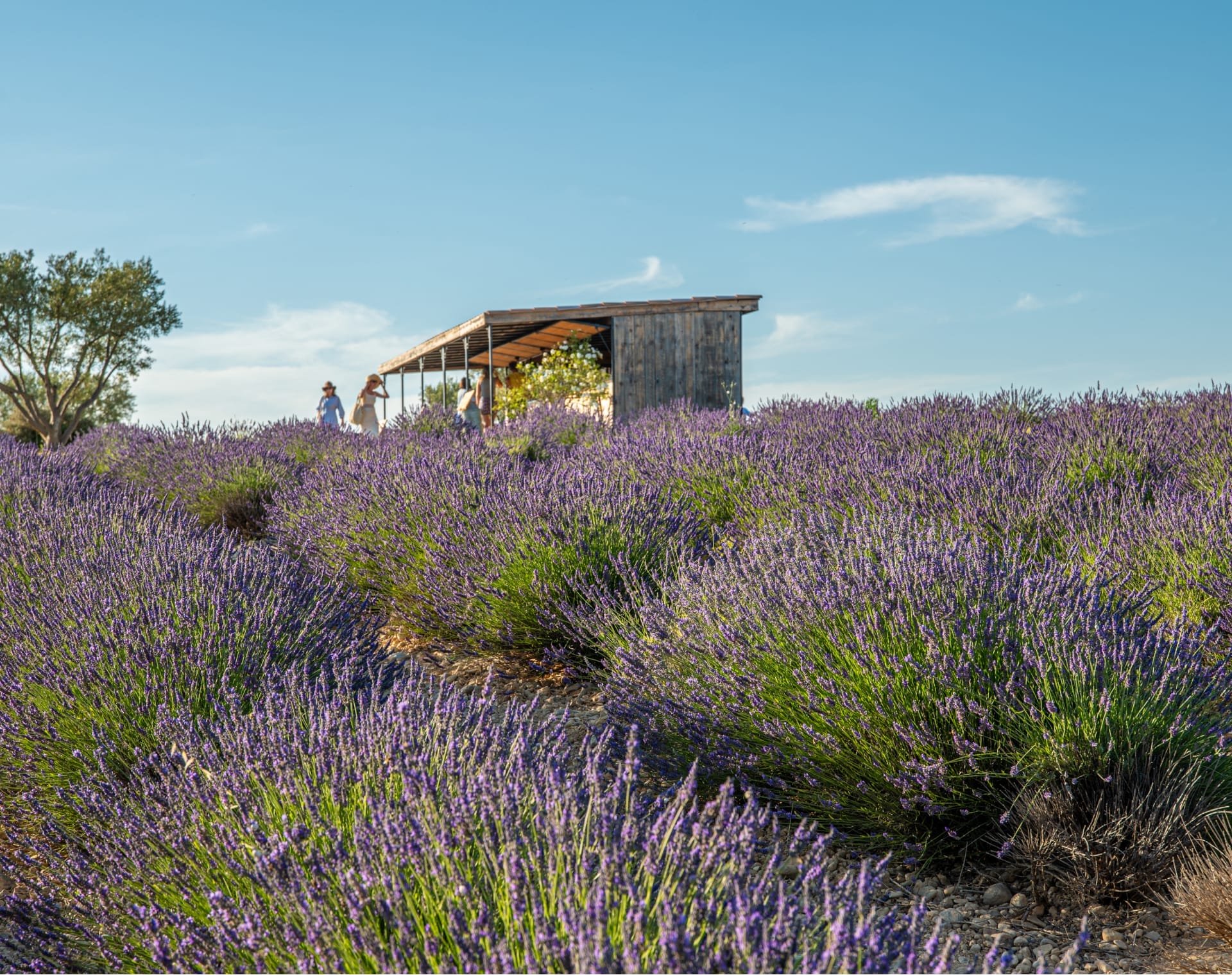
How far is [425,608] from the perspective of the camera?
453 centimetres

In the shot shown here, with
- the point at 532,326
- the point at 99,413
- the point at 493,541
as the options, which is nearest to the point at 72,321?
the point at 99,413

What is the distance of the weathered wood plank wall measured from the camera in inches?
647

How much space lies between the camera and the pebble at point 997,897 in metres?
2.38

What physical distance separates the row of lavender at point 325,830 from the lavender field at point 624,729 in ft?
0.04

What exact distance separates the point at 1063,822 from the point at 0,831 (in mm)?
3121

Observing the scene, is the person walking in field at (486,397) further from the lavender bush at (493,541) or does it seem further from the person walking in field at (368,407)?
the lavender bush at (493,541)

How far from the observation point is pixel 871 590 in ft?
8.98

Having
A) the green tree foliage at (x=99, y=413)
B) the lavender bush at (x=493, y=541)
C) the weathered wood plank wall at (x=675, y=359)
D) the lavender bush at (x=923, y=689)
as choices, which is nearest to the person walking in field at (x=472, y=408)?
the weathered wood plank wall at (x=675, y=359)

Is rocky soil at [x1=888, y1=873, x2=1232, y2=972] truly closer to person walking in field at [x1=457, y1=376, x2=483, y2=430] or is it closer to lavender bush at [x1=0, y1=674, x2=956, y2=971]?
lavender bush at [x1=0, y1=674, x2=956, y2=971]

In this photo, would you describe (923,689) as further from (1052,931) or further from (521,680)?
(521,680)

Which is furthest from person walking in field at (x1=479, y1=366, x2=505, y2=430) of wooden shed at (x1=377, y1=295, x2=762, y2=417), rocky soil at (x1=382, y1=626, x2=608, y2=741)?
rocky soil at (x1=382, y1=626, x2=608, y2=741)

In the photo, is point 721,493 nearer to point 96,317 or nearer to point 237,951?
point 237,951

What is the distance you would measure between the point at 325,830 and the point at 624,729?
1.41 m

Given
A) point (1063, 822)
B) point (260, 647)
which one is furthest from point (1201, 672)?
point (260, 647)
